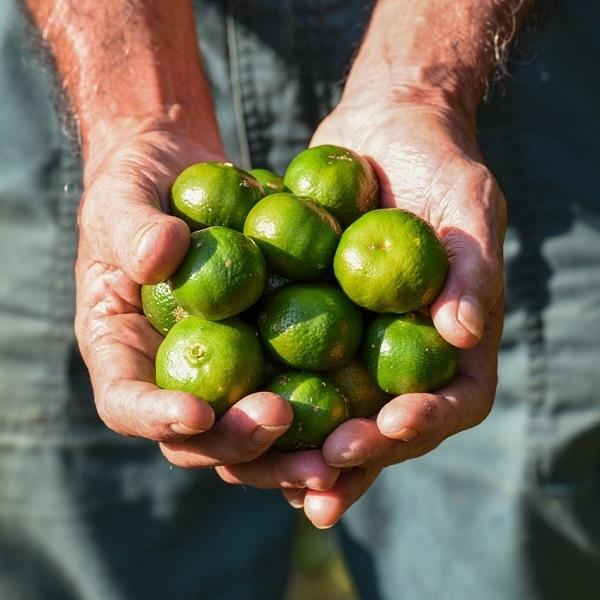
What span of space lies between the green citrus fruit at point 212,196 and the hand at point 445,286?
655mm

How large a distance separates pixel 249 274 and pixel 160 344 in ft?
1.87

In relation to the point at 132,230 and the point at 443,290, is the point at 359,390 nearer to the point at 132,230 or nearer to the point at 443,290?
the point at 443,290

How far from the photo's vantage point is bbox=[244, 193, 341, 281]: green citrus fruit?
11.1 feet

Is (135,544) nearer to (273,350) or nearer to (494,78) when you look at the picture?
(273,350)

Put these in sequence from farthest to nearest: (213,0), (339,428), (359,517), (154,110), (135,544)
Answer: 1. (359,517)
2. (135,544)
3. (213,0)
4. (154,110)
5. (339,428)

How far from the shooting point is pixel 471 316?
124 inches

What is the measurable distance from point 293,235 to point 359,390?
0.63 m

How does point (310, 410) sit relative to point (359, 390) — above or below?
above

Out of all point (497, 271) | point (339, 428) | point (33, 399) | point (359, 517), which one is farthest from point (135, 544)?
point (497, 271)

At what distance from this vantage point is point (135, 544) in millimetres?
5121

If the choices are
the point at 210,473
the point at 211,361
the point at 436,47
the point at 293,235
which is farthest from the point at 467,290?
the point at 210,473

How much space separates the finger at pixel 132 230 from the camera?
3.06 meters

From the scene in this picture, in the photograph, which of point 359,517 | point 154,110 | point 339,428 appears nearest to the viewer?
point 339,428

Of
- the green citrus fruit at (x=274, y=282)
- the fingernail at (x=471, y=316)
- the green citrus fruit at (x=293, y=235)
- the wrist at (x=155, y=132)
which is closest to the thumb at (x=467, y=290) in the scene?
the fingernail at (x=471, y=316)
